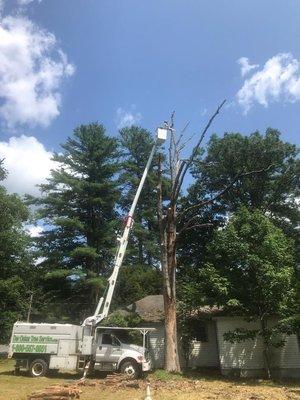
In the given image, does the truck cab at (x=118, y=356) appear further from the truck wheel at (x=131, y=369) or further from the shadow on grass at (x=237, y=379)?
the shadow on grass at (x=237, y=379)

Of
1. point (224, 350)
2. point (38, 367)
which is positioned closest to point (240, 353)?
point (224, 350)

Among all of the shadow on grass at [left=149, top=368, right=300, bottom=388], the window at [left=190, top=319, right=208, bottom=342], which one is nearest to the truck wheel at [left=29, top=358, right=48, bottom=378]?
the shadow on grass at [left=149, top=368, right=300, bottom=388]

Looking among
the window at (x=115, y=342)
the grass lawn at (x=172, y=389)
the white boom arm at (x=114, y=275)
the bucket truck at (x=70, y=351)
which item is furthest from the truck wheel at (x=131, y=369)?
the white boom arm at (x=114, y=275)

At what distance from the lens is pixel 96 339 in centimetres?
2023

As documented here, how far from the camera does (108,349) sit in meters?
20.0

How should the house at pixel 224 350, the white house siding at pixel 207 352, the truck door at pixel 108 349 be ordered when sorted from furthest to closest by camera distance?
1. the white house siding at pixel 207 352
2. the house at pixel 224 350
3. the truck door at pixel 108 349

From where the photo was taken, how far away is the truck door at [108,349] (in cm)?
1984

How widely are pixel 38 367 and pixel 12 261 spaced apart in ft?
52.4

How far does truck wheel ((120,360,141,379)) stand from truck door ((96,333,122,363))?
45cm

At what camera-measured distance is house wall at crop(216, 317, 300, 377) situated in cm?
2311

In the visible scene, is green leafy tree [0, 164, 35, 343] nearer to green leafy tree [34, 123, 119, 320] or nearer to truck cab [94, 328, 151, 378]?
green leafy tree [34, 123, 119, 320]

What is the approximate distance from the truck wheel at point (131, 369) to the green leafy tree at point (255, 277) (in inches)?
188

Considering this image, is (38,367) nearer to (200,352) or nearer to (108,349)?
(108,349)

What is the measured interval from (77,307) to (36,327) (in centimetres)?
1835
